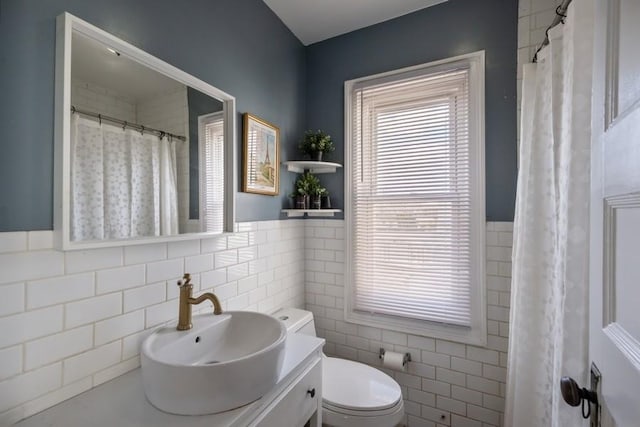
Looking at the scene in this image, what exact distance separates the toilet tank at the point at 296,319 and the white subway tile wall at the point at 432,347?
30cm

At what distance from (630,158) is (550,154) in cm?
84

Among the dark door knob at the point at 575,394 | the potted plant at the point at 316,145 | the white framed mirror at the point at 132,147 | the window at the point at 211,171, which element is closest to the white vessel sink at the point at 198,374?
the white framed mirror at the point at 132,147

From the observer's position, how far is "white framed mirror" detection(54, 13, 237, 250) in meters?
0.86

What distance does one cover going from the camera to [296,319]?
1.73 m

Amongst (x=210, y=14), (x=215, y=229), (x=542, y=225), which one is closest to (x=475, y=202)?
(x=542, y=225)

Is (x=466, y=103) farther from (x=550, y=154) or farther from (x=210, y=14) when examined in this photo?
(x=210, y=14)

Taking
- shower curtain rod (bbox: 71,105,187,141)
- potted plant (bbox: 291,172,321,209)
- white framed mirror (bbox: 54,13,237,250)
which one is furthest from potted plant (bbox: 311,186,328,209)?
shower curtain rod (bbox: 71,105,187,141)

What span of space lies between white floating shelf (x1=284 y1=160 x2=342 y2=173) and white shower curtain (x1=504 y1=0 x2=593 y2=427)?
1.07 m

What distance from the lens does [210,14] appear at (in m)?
1.38

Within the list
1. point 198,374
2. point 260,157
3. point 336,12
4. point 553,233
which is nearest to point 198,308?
point 198,374

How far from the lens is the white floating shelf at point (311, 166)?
6.17 feet

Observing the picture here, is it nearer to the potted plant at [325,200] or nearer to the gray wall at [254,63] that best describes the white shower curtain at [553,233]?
the gray wall at [254,63]

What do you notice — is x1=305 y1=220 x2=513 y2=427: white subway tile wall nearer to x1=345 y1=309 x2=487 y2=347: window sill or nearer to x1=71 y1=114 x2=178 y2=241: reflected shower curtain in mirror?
x1=345 y1=309 x2=487 y2=347: window sill

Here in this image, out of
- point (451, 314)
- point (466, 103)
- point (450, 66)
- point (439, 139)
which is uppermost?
point (450, 66)
